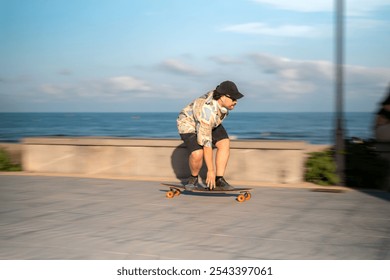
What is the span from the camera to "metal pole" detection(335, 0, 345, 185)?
9180 millimetres

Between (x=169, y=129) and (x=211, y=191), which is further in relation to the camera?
(x=169, y=129)

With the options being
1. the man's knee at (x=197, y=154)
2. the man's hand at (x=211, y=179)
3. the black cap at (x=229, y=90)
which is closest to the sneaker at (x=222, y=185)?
the man's hand at (x=211, y=179)

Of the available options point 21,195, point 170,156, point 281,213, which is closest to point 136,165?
point 170,156

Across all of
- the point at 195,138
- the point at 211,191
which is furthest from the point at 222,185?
the point at 195,138

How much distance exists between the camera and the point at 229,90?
770 centimetres

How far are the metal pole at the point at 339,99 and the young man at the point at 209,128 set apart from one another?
2179mm

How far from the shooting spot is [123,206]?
746 cm

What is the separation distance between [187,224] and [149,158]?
4.12 metres

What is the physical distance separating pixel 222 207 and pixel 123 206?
1.33 meters

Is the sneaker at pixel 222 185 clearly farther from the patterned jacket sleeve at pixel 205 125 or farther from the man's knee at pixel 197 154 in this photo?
the patterned jacket sleeve at pixel 205 125

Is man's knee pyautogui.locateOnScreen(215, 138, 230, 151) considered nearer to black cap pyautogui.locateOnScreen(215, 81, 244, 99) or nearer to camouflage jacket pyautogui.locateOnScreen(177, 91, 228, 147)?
camouflage jacket pyautogui.locateOnScreen(177, 91, 228, 147)

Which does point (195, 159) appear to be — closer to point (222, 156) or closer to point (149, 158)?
point (222, 156)
